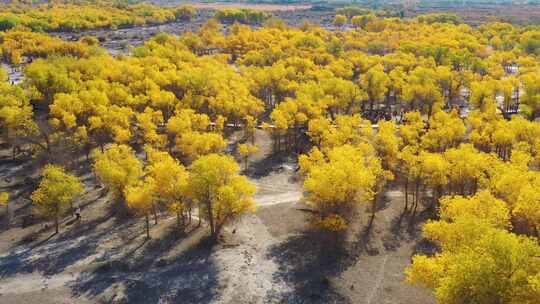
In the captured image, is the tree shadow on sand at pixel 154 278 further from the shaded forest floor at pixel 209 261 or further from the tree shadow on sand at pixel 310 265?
the tree shadow on sand at pixel 310 265

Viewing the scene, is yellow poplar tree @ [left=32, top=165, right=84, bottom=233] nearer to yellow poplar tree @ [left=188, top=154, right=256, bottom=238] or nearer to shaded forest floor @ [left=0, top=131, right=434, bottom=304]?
shaded forest floor @ [left=0, top=131, right=434, bottom=304]

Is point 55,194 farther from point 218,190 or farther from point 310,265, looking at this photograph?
point 310,265

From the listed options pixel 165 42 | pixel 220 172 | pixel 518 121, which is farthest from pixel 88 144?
pixel 165 42

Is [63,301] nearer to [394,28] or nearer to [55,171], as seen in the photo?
[55,171]

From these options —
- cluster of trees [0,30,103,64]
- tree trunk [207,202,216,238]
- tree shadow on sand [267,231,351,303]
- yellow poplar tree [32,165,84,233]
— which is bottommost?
tree shadow on sand [267,231,351,303]

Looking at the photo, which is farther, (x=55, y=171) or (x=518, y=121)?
(x=518, y=121)

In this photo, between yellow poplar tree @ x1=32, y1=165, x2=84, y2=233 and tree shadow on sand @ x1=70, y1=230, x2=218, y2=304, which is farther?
yellow poplar tree @ x1=32, y1=165, x2=84, y2=233

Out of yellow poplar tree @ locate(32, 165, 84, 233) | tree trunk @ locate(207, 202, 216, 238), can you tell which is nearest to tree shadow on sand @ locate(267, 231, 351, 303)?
tree trunk @ locate(207, 202, 216, 238)
